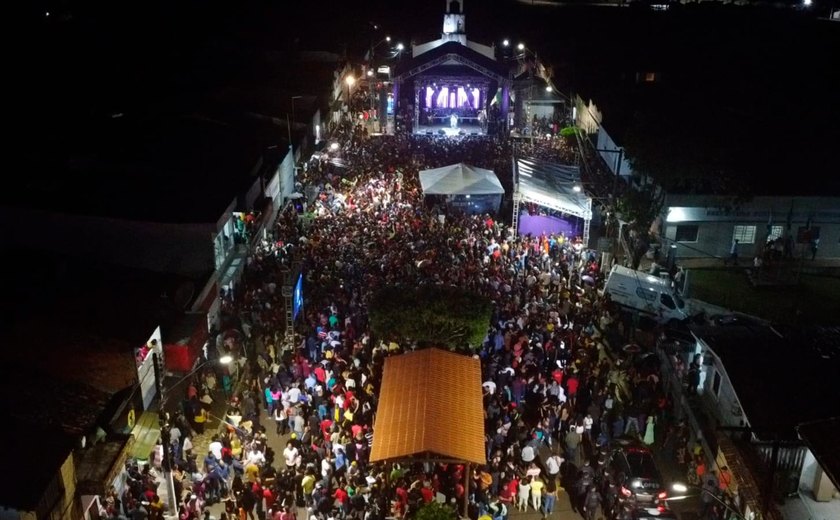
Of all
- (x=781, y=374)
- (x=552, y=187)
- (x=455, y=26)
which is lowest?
(x=781, y=374)

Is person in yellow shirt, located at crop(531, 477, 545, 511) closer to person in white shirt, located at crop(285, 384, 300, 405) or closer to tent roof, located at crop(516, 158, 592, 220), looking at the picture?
person in white shirt, located at crop(285, 384, 300, 405)

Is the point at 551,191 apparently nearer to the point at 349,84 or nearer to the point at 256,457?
the point at 256,457

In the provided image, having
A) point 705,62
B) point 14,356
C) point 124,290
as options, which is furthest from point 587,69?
point 14,356

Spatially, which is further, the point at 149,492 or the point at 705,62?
the point at 705,62

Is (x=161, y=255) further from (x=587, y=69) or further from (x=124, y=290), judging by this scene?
(x=587, y=69)

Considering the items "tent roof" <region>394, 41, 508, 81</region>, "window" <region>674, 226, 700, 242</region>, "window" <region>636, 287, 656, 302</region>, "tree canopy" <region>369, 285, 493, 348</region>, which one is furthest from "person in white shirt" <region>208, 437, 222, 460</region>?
"tent roof" <region>394, 41, 508, 81</region>

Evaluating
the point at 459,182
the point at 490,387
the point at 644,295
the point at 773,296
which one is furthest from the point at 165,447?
the point at 773,296

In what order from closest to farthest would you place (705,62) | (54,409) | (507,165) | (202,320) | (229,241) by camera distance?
(54,409) < (202,320) < (229,241) < (507,165) < (705,62)
